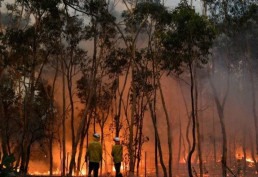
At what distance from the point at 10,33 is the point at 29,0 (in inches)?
84.7

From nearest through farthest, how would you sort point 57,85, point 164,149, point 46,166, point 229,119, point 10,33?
point 10,33, point 57,85, point 46,166, point 229,119, point 164,149

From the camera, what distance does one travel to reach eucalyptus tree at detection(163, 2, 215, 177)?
54.2 ft

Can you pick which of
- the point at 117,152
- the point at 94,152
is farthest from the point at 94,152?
the point at 117,152

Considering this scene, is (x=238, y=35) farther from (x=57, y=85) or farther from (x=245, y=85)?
(x=57, y=85)

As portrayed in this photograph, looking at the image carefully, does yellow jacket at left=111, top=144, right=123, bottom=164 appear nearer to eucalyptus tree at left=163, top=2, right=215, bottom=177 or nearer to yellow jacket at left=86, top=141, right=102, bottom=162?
yellow jacket at left=86, top=141, right=102, bottom=162

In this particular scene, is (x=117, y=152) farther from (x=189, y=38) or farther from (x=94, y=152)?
(x=189, y=38)

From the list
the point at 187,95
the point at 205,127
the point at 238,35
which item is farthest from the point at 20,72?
the point at 205,127

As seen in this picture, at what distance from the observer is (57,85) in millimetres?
38125

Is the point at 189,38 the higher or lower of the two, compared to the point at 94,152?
higher

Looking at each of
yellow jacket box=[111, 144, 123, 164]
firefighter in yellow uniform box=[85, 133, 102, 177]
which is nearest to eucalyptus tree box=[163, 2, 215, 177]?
yellow jacket box=[111, 144, 123, 164]

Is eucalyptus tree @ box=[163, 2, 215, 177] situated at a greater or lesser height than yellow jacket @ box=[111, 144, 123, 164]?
greater

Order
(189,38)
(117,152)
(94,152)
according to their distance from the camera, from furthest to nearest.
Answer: (189,38)
(117,152)
(94,152)

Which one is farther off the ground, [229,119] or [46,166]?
[229,119]

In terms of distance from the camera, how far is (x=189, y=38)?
55.9 feet
